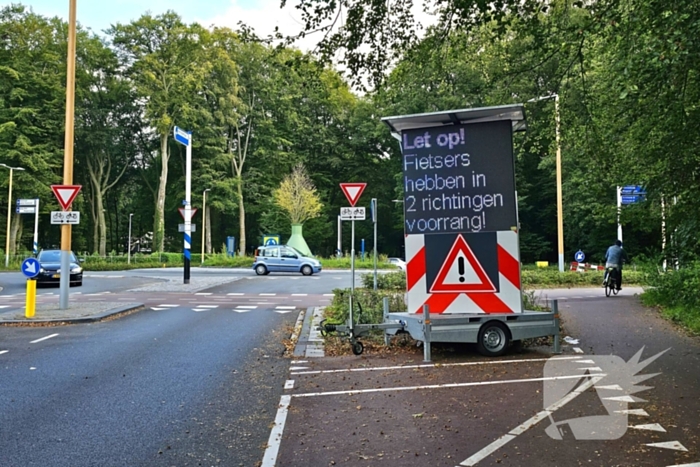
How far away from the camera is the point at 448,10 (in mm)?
7621

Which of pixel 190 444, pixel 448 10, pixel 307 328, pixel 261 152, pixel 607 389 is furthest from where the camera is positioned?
pixel 261 152

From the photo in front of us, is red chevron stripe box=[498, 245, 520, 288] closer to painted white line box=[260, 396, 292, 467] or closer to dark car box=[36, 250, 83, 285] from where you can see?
painted white line box=[260, 396, 292, 467]

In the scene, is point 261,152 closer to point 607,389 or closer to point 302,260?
point 302,260

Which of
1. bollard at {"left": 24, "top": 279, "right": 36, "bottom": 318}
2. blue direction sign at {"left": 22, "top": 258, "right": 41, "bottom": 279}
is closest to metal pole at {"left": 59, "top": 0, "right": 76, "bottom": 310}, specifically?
blue direction sign at {"left": 22, "top": 258, "right": 41, "bottom": 279}

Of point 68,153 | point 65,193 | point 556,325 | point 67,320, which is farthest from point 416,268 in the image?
point 68,153

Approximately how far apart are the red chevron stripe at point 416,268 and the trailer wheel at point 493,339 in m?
1.15

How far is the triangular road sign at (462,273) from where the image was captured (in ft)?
28.2

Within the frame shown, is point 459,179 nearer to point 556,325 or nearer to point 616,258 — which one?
point 556,325

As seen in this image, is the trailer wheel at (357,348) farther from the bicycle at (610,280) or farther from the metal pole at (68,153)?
the bicycle at (610,280)

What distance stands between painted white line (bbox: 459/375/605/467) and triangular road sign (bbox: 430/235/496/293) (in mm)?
2103

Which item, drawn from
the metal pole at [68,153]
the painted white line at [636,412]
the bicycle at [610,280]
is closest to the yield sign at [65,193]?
the metal pole at [68,153]

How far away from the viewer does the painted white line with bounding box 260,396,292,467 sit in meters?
4.45

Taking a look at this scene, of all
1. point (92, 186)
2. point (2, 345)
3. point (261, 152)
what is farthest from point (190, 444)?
point (92, 186)

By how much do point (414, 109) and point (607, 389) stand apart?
1442 inches
